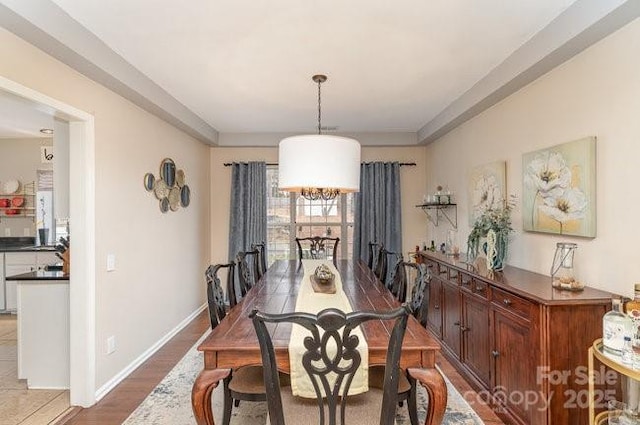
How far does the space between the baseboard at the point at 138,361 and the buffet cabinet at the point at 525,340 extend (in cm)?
286

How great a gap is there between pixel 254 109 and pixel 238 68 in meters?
1.22

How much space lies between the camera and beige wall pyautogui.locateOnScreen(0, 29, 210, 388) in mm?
2420

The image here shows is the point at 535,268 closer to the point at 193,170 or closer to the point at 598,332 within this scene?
the point at 598,332

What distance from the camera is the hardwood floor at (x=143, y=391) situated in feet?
8.37

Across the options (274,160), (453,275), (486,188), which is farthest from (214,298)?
(274,160)

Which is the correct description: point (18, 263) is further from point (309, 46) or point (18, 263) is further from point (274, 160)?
point (309, 46)

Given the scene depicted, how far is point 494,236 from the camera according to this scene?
9.68ft

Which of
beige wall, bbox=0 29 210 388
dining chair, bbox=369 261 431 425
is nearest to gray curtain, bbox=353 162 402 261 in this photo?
beige wall, bbox=0 29 210 388

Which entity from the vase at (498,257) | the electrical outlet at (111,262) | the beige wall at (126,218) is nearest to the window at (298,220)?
the beige wall at (126,218)

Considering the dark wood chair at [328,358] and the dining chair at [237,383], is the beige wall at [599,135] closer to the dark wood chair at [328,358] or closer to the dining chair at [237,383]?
the dark wood chair at [328,358]

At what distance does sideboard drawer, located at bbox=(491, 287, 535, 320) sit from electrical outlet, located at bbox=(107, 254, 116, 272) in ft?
9.65

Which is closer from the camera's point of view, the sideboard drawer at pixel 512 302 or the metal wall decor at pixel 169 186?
the sideboard drawer at pixel 512 302

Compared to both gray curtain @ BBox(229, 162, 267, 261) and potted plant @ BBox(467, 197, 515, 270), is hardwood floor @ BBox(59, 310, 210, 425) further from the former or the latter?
potted plant @ BBox(467, 197, 515, 270)

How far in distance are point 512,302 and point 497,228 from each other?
82 cm
